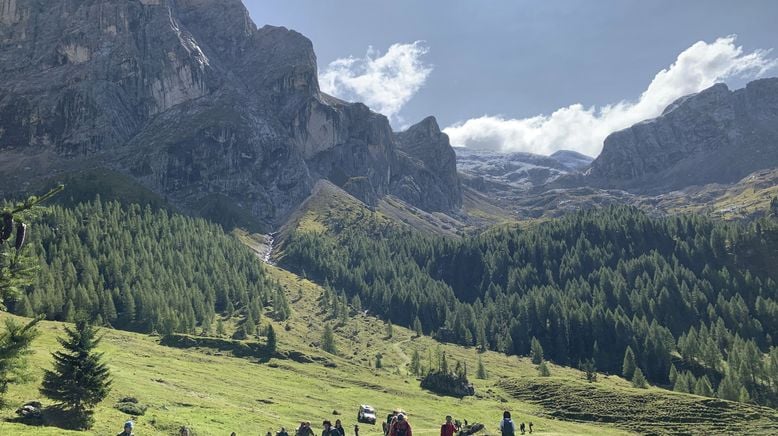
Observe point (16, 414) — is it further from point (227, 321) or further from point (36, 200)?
point (227, 321)

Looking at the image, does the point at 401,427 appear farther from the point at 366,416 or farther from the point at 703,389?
the point at 703,389

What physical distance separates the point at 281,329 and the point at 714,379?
13782 centimetres

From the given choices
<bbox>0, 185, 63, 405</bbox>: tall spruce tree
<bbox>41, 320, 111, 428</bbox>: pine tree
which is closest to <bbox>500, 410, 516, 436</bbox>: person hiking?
<bbox>0, 185, 63, 405</bbox>: tall spruce tree

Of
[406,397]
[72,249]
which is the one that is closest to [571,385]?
[406,397]

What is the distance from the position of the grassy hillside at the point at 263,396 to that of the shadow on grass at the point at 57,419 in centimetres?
138

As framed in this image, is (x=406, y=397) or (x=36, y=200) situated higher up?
(x=36, y=200)

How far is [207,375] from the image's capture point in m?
90.6

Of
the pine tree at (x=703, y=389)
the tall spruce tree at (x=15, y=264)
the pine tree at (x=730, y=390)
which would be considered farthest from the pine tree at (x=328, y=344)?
the tall spruce tree at (x=15, y=264)

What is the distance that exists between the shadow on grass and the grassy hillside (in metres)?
1.38

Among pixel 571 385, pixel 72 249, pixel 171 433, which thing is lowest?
pixel 171 433

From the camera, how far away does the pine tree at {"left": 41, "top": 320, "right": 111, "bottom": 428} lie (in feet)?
149

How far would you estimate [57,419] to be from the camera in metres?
44.5

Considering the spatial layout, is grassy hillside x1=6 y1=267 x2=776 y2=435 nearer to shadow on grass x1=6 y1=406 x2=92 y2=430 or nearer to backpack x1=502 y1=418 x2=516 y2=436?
shadow on grass x1=6 y1=406 x2=92 y2=430

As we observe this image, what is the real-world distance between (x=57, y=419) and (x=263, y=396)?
38616 mm
